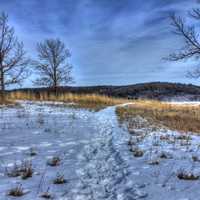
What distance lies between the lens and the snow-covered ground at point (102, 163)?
446 centimetres

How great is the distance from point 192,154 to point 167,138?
181 cm

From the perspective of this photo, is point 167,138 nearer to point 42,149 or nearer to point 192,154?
point 192,154

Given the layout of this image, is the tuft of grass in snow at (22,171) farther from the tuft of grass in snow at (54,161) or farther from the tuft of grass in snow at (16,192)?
the tuft of grass in snow at (16,192)

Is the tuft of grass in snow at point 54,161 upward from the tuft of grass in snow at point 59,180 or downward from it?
upward

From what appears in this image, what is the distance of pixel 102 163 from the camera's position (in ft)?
19.5

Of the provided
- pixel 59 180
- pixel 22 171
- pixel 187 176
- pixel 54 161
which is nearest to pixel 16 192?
pixel 59 180

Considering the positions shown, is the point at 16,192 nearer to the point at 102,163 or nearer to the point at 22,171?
the point at 22,171

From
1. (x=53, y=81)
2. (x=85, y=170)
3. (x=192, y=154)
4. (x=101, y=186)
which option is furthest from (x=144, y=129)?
(x=53, y=81)

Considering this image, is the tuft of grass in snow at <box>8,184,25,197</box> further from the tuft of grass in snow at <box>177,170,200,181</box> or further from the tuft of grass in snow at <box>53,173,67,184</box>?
the tuft of grass in snow at <box>177,170,200,181</box>

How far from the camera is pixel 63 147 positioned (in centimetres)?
736

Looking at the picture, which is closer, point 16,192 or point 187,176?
point 16,192

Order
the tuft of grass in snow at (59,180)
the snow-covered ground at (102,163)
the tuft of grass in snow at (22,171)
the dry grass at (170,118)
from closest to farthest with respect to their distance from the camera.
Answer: the snow-covered ground at (102,163)
the tuft of grass in snow at (59,180)
the tuft of grass in snow at (22,171)
the dry grass at (170,118)

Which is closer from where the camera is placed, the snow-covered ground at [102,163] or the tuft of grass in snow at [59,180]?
the snow-covered ground at [102,163]

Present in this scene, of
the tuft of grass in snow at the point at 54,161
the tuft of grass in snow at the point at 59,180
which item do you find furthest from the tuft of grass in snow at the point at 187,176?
the tuft of grass in snow at the point at 54,161
